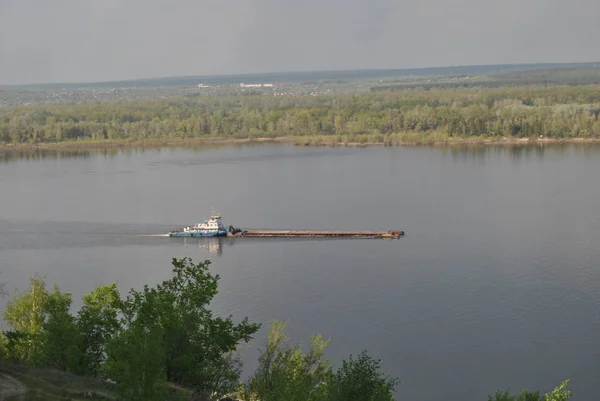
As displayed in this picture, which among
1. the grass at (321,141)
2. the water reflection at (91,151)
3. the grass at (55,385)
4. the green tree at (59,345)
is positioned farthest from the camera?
the grass at (321,141)

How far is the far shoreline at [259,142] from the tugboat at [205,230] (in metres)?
43.8

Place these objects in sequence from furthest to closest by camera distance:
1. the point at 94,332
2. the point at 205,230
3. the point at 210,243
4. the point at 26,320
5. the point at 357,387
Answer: the point at 205,230
the point at 210,243
the point at 26,320
the point at 94,332
the point at 357,387

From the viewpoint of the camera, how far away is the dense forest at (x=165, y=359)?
1438 cm

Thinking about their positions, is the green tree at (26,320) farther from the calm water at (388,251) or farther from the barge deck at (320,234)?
the barge deck at (320,234)

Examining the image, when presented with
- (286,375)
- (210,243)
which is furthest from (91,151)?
(286,375)

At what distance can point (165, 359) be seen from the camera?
16234mm

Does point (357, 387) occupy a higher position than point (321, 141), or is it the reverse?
point (357, 387)

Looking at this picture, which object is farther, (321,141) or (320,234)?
(321,141)

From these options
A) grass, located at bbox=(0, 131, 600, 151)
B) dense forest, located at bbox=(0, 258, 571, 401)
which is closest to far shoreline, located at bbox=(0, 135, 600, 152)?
grass, located at bbox=(0, 131, 600, 151)

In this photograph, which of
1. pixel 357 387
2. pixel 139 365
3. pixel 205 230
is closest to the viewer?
pixel 139 365

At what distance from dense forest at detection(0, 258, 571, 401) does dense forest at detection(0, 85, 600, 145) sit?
67.4 m

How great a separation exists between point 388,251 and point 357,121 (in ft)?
206

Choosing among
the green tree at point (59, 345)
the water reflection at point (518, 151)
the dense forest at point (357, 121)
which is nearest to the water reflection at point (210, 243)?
the green tree at point (59, 345)

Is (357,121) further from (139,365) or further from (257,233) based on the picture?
(139,365)
